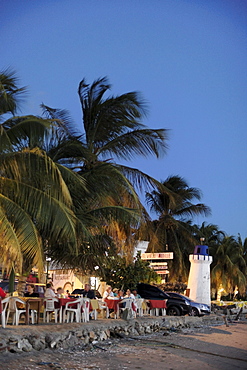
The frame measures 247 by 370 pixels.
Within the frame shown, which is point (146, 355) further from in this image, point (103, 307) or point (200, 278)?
point (200, 278)

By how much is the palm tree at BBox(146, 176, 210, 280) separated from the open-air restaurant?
14407mm

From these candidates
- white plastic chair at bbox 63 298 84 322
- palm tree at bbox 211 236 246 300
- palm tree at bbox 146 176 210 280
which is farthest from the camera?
palm tree at bbox 211 236 246 300

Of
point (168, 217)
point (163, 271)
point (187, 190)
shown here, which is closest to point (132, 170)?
point (163, 271)

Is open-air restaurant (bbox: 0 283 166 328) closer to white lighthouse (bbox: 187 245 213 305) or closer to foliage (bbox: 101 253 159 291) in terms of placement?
foliage (bbox: 101 253 159 291)

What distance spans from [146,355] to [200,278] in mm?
17941

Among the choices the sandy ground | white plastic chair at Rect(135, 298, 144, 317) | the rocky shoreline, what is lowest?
the sandy ground

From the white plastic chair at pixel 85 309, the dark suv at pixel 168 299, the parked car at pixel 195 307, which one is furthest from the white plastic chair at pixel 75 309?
the parked car at pixel 195 307

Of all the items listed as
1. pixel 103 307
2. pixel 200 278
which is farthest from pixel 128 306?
pixel 200 278

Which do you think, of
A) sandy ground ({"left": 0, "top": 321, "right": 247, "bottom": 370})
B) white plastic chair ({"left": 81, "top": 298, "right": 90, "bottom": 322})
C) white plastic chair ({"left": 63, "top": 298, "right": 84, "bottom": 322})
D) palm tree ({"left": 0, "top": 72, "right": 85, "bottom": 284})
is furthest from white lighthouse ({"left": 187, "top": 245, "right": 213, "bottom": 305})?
palm tree ({"left": 0, "top": 72, "right": 85, "bottom": 284})

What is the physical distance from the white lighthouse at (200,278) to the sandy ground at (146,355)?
12.0m

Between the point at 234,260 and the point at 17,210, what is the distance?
141 feet

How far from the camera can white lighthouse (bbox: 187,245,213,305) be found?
2983 cm

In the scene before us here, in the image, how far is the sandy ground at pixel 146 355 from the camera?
10.5 meters

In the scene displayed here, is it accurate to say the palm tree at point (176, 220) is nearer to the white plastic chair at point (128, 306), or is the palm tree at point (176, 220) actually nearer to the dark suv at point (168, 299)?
the dark suv at point (168, 299)
